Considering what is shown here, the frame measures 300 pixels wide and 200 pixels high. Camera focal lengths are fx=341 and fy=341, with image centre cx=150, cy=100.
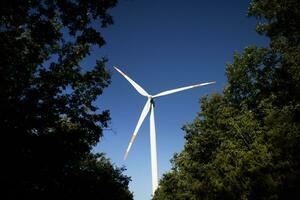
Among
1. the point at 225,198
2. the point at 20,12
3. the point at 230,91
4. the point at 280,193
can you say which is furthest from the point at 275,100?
the point at 20,12

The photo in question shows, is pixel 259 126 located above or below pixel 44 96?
above

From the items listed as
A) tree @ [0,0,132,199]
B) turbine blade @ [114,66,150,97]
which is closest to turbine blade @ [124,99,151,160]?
turbine blade @ [114,66,150,97]

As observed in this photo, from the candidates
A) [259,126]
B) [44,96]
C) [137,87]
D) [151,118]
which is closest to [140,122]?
[151,118]

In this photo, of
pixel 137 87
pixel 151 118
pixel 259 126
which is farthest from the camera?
→ pixel 137 87

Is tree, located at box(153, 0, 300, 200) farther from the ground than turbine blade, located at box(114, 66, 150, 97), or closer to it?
closer to it

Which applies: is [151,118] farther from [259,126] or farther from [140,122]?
[259,126]

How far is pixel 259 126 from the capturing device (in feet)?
123

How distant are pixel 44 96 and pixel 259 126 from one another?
2790 centimetres

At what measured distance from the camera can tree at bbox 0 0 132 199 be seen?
1034 centimetres

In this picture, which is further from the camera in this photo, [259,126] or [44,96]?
[259,126]

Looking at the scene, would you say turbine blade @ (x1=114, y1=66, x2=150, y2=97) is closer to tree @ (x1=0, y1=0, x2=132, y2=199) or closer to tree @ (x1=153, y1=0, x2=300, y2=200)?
tree @ (x1=153, y1=0, x2=300, y2=200)

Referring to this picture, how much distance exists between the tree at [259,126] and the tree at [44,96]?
47.2 feet

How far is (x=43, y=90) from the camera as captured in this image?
15.2 metres

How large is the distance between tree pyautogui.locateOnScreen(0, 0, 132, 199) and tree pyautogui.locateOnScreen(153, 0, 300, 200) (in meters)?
14.4
